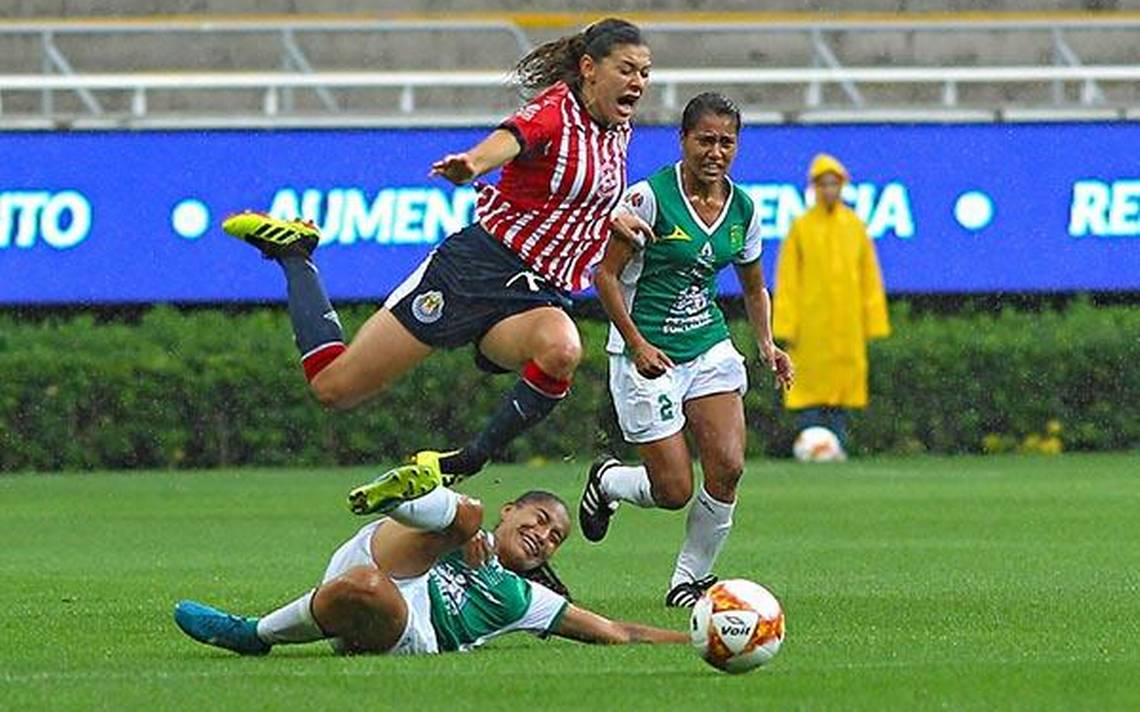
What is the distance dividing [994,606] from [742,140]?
531 inches

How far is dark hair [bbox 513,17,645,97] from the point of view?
12930 mm

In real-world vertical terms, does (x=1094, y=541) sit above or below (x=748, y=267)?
below

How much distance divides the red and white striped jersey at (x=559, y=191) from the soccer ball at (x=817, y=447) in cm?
1310

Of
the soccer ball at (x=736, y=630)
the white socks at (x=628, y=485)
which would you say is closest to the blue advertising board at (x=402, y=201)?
the white socks at (x=628, y=485)

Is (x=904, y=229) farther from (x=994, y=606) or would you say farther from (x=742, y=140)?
(x=994, y=606)

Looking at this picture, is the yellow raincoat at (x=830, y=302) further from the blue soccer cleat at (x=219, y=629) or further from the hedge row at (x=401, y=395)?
the blue soccer cleat at (x=219, y=629)

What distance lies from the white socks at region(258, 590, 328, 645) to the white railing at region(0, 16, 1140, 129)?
16.1m

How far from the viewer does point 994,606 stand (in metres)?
13.7

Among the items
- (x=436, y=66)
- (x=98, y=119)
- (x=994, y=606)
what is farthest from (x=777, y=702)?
(x=436, y=66)

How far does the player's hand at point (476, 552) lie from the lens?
1138 cm

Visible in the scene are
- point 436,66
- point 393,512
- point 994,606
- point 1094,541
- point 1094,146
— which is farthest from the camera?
point 436,66

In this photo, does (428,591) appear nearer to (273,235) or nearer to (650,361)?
(650,361)

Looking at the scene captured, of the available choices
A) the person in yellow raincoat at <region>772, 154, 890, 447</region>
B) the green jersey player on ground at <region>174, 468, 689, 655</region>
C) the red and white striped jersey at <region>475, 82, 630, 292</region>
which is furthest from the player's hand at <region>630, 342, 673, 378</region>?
the person in yellow raincoat at <region>772, 154, 890, 447</region>

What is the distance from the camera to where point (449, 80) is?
27.8 meters
